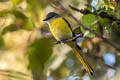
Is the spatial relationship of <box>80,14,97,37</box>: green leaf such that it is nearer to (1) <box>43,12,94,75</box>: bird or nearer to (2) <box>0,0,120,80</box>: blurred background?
(2) <box>0,0,120,80</box>: blurred background

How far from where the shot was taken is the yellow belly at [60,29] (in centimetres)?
155

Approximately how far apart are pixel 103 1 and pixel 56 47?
1.27 meters

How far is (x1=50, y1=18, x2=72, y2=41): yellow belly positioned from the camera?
1.55m

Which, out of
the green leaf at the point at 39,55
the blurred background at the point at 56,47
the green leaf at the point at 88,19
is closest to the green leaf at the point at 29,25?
the blurred background at the point at 56,47

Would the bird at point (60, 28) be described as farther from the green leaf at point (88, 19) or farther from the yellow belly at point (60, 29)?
the green leaf at point (88, 19)

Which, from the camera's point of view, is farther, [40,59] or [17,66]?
[17,66]

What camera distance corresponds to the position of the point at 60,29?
1.61m

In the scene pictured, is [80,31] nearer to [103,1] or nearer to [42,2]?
[103,1]

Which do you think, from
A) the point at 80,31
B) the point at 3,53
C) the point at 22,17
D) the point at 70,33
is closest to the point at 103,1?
the point at 80,31

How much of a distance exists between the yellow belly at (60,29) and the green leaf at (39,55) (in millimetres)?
260

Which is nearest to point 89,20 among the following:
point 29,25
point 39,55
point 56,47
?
point 29,25

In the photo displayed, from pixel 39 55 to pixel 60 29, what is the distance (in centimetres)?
31

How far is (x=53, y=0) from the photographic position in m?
1.81

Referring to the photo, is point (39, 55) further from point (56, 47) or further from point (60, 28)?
point (56, 47)
